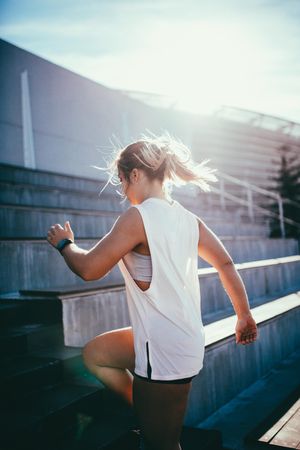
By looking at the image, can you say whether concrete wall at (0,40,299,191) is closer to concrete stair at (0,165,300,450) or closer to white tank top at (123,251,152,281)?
concrete stair at (0,165,300,450)

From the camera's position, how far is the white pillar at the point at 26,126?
8.50 meters

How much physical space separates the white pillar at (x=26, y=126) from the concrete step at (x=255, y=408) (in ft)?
21.6

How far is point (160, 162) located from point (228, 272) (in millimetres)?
533

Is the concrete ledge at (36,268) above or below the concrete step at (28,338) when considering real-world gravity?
above

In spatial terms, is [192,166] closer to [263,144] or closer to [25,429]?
[25,429]

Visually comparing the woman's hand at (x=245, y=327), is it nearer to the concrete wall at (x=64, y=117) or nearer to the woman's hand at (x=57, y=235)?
the woman's hand at (x=57, y=235)

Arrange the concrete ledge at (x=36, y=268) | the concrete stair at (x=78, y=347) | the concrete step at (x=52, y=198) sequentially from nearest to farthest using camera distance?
the concrete stair at (x=78, y=347), the concrete ledge at (x=36, y=268), the concrete step at (x=52, y=198)

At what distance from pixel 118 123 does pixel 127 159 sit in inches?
415

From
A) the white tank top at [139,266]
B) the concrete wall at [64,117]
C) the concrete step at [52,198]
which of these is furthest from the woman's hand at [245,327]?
the concrete wall at [64,117]

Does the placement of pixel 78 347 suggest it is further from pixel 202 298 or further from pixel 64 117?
pixel 64 117

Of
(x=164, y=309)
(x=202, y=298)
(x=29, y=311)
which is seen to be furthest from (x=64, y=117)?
(x=164, y=309)

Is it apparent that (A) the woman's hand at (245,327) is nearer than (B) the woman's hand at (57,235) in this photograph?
No

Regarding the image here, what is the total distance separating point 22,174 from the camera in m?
6.87

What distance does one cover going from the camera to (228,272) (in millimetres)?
1624
